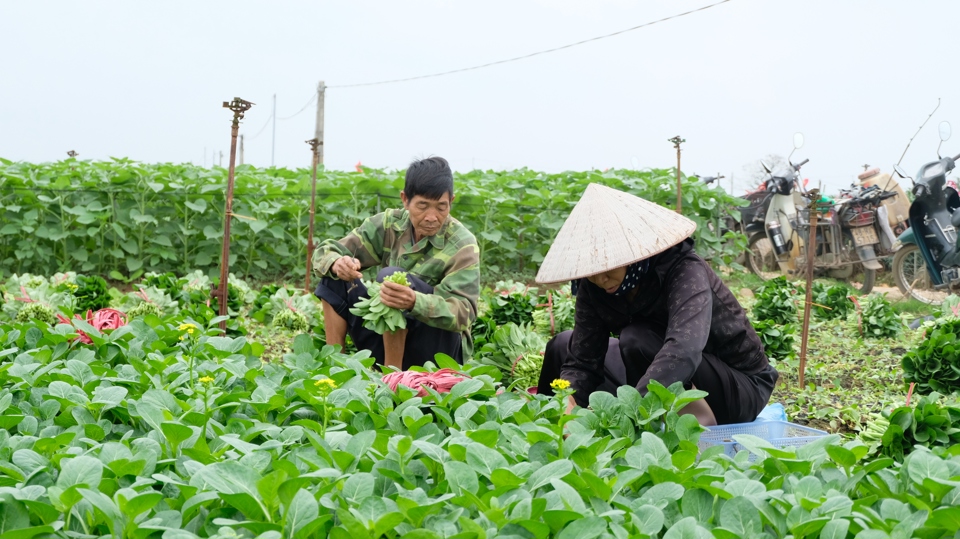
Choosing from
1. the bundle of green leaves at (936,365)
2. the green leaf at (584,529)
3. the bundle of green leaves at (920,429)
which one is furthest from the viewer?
the bundle of green leaves at (936,365)

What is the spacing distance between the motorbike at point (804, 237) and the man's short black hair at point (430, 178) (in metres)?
6.52

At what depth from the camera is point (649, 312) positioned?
2863mm

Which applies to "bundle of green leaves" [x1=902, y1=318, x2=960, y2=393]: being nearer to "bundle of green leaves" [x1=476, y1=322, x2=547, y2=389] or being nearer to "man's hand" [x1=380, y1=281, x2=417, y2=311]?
"bundle of green leaves" [x1=476, y1=322, x2=547, y2=389]

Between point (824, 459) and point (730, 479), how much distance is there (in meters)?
0.24

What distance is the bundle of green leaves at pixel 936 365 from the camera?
3830 mm

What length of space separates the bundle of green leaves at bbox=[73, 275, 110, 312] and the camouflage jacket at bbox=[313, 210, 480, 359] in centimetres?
218

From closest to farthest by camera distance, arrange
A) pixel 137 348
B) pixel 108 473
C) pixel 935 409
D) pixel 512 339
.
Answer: pixel 108 473 < pixel 935 409 < pixel 137 348 < pixel 512 339

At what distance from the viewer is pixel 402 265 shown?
3.71 metres

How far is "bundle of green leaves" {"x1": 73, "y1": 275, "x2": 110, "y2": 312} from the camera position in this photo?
5.25 metres

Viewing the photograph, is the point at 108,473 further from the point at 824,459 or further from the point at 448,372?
the point at 824,459

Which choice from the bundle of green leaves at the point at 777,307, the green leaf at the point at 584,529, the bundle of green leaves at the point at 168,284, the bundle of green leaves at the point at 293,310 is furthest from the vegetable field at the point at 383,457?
the bundle of green leaves at the point at 168,284

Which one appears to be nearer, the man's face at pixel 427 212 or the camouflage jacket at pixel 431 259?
the camouflage jacket at pixel 431 259

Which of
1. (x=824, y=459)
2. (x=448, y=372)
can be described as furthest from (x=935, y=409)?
(x=448, y=372)

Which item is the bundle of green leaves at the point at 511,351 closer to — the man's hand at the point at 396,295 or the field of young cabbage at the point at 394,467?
the man's hand at the point at 396,295
